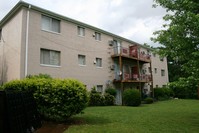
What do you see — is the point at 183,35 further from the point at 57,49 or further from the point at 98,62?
the point at 98,62

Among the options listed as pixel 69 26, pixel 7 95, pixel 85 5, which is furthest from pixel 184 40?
pixel 69 26

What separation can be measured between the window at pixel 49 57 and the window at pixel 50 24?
187 cm

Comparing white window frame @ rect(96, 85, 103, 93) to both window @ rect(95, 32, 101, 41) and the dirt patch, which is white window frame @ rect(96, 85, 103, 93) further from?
the dirt patch

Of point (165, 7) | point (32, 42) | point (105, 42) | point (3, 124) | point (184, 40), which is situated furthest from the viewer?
point (105, 42)

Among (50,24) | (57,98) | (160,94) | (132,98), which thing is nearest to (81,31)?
(50,24)

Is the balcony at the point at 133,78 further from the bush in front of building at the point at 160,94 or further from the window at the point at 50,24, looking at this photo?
the window at the point at 50,24

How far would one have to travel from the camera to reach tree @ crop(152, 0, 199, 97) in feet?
27.9

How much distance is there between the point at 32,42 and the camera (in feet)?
52.9

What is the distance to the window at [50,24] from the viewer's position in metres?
17.3

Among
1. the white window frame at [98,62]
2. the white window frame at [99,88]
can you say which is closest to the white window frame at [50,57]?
the white window frame at [98,62]

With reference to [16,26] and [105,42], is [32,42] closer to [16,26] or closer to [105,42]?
[16,26]

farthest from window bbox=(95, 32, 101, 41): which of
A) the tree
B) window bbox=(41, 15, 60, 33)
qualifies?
the tree

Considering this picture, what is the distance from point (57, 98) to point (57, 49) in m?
9.50

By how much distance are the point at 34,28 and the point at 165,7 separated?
402 inches
